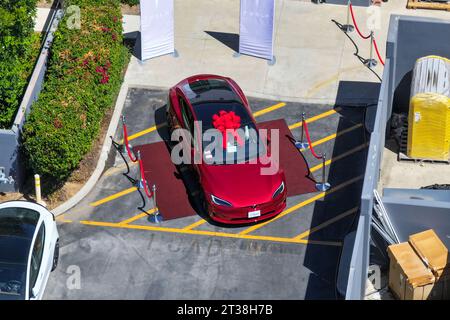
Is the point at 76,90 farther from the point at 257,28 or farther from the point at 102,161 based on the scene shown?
the point at 257,28

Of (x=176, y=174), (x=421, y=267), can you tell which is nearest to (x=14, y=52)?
(x=176, y=174)

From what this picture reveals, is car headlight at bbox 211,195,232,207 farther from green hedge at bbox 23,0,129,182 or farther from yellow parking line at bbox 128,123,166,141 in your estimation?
yellow parking line at bbox 128,123,166,141

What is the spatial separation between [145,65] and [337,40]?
4.85 metres

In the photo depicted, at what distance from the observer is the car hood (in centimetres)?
2142

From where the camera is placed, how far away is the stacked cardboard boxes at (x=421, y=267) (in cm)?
1995

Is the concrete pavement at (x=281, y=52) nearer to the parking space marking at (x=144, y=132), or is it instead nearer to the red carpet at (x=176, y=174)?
the parking space marking at (x=144, y=132)

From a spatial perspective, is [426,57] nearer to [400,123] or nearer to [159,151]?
[400,123]

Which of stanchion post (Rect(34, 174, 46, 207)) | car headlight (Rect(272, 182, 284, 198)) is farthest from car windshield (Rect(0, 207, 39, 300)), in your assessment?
car headlight (Rect(272, 182, 284, 198))

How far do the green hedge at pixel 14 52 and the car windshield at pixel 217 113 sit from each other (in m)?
3.88

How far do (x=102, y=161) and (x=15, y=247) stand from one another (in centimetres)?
396

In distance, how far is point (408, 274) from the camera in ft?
65.5

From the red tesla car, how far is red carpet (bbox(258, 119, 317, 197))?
0.94m

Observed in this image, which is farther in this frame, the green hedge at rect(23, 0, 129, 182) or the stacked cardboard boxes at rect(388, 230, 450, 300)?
the green hedge at rect(23, 0, 129, 182)

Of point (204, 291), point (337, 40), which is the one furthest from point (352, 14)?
point (204, 291)
